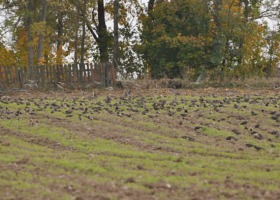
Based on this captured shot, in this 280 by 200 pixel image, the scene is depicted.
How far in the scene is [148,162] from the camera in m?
9.84

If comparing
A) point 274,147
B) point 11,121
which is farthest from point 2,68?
point 274,147

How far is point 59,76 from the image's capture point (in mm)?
29375

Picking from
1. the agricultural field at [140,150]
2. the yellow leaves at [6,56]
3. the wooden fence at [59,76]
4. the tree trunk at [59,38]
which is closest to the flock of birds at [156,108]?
the agricultural field at [140,150]

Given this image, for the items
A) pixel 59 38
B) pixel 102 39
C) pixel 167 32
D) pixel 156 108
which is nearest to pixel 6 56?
pixel 59 38

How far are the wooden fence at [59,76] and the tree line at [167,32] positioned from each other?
6.73 ft

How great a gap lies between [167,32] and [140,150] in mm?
24817

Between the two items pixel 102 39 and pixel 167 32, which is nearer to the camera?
pixel 167 32

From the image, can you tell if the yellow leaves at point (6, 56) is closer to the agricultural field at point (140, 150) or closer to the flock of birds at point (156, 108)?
the flock of birds at point (156, 108)

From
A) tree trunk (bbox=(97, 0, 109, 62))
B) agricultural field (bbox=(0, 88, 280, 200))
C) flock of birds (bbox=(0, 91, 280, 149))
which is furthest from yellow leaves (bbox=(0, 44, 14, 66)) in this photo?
agricultural field (bbox=(0, 88, 280, 200))

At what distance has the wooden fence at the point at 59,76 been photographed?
28.5 m

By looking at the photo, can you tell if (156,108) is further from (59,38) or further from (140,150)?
(59,38)

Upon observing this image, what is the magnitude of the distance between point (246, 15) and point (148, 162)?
90.7 ft

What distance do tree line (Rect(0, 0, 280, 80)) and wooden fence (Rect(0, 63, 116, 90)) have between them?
2.05m

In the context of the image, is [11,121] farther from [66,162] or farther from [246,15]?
[246,15]
